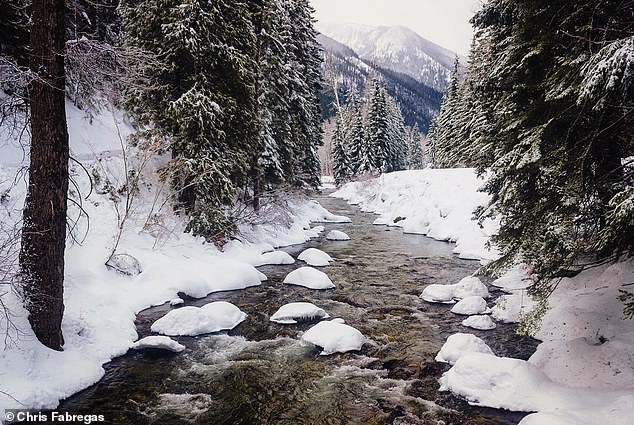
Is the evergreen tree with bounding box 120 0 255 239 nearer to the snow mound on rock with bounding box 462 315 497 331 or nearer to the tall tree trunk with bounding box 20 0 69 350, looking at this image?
the tall tree trunk with bounding box 20 0 69 350

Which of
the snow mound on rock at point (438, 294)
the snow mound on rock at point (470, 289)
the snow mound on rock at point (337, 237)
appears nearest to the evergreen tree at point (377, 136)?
the snow mound on rock at point (337, 237)

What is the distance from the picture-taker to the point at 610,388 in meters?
5.47

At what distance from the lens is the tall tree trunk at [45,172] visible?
19.1ft

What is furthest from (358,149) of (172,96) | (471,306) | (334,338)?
(334,338)

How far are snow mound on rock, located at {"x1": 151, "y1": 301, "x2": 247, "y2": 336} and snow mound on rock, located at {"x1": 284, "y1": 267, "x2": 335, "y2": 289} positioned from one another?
3.35 meters

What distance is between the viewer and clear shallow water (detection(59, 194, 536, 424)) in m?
5.89

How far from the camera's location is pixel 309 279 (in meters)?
12.7

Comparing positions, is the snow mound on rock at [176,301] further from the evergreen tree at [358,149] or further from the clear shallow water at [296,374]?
the evergreen tree at [358,149]

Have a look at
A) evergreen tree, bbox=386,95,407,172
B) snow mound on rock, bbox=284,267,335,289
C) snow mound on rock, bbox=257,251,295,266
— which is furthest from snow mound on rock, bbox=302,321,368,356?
evergreen tree, bbox=386,95,407,172

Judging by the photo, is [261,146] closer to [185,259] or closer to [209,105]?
[209,105]

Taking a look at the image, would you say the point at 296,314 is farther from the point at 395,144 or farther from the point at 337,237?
the point at 395,144

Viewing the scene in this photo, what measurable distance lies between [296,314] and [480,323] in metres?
4.34

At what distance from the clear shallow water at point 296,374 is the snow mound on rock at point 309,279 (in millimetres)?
675

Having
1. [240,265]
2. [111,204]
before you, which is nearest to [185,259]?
[240,265]
